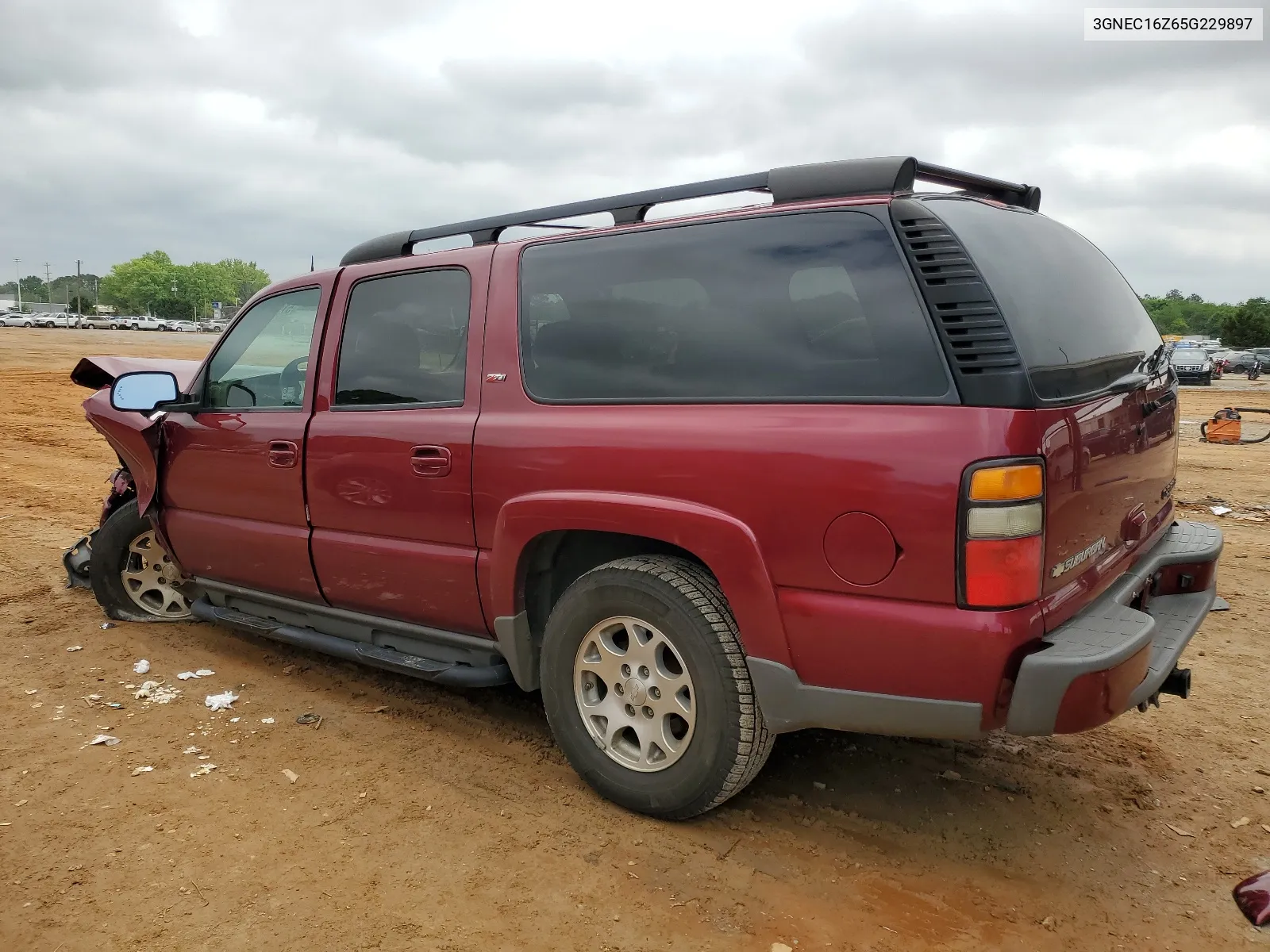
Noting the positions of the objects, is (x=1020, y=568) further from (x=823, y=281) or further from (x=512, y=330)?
(x=512, y=330)

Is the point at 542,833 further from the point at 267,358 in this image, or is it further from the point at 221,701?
the point at 267,358

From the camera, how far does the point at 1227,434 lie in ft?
41.8

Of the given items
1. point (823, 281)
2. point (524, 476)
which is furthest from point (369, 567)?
point (823, 281)

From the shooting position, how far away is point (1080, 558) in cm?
259

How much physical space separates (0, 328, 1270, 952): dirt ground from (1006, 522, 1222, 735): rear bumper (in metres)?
0.61

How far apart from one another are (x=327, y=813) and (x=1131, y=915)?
2.49 m

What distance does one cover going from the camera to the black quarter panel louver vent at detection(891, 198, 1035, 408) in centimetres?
233

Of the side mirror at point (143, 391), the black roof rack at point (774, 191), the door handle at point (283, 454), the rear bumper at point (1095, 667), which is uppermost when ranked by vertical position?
the black roof rack at point (774, 191)

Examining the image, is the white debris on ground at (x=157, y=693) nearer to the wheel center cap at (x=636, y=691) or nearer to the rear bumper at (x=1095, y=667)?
the wheel center cap at (x=636, y=691)

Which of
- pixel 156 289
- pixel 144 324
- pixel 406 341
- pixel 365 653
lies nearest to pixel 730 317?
pixel 406 341

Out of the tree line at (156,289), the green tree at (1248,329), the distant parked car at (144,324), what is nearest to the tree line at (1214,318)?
the green tree at (1248,329)

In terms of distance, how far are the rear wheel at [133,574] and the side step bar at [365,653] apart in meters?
0.67

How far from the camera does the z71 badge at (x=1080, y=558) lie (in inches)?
96.9

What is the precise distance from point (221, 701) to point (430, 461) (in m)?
1.62
